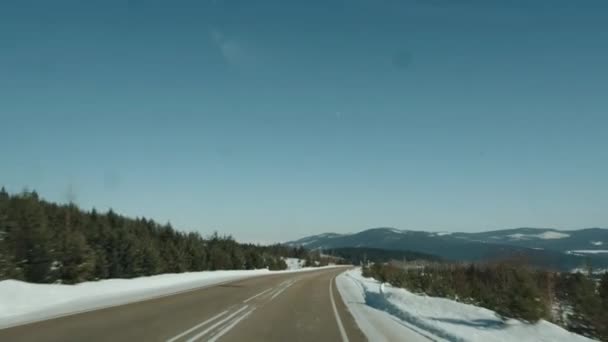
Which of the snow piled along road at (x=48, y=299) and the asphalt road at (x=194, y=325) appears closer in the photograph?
the asphalt road at (x=194, y=325)

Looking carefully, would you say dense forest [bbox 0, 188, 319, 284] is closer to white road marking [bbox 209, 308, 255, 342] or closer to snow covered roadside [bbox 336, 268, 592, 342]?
white road marking [bbox 209, 308, 255, 342]

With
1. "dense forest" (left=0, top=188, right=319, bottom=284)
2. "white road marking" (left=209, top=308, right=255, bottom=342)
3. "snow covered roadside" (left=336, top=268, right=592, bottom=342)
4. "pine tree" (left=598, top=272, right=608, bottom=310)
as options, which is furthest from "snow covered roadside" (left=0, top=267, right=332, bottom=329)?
"pine tree" (left=598, top=272, right=608, bottom=310)

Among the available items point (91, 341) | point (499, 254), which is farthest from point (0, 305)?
point (499, 254)

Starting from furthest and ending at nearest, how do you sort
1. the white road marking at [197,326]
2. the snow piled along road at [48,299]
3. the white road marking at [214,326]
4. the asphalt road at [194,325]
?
the snow piled along road at [48,299], the asphalt road at [194,325], the white road marking at [214,326], the white road marking at [197,326]

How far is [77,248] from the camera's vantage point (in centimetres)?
3008

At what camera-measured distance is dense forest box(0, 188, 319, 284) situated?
94.8 ft

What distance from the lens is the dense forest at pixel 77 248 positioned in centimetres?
2889

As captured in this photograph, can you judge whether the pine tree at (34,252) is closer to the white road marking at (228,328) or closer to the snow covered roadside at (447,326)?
the white road marking at (228,328)

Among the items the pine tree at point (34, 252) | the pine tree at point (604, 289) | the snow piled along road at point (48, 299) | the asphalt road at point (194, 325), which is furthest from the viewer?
the pine tree at point (34, 252)

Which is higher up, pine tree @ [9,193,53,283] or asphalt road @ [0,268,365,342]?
pine tree @ [9,193,53,283]

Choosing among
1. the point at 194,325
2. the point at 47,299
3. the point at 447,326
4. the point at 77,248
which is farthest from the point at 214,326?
the point at 77,248

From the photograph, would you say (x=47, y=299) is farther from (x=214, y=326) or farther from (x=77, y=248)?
(x=77, y=248)

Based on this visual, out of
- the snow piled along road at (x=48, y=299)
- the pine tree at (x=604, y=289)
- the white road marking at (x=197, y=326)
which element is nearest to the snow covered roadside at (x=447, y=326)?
the pine tree at (x=604, y=289)

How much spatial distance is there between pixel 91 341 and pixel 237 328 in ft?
12.2
